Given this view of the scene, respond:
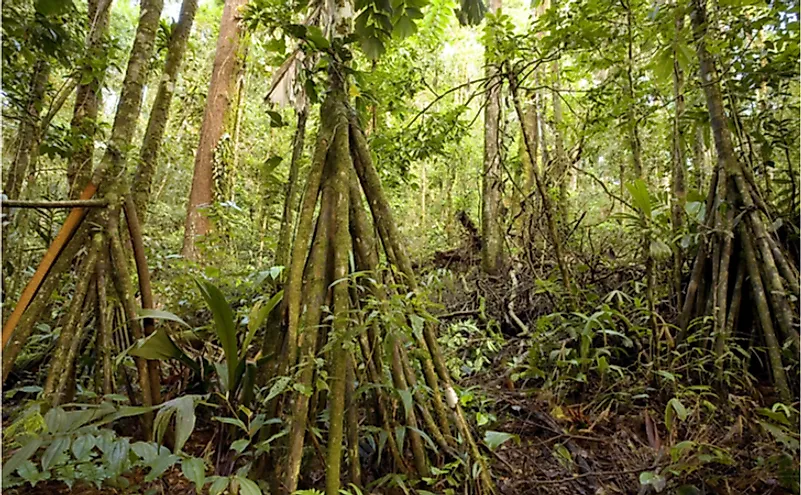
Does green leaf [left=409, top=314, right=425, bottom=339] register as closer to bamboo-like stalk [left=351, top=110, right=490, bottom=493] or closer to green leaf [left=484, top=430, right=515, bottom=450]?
bamboo-like stalk [left=351, top=110, right=490, bottom=493]

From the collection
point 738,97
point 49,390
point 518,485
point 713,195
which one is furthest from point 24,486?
point 738,97

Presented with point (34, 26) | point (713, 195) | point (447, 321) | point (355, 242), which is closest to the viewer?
point (355, 242)

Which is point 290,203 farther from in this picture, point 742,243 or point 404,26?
point 742,243

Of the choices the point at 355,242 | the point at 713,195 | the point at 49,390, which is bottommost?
the point at 49,390

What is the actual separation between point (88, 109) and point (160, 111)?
1691mm

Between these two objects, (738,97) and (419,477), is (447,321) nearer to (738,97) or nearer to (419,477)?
(419,477)

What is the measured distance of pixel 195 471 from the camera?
138 cm

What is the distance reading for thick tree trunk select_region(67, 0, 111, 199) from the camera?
3508 millimetres

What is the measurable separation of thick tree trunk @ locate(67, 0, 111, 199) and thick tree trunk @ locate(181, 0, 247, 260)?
3.53 feet

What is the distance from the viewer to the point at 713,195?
10.0 ft

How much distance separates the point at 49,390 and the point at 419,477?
5.16 feet

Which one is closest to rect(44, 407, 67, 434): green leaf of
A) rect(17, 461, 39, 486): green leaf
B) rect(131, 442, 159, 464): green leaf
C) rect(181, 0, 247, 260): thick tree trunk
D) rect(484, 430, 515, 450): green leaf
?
rect(17, 461, 39, 486): green leaf

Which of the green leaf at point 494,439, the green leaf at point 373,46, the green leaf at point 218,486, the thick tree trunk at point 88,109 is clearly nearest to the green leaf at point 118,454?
the green leaf at point 218,486

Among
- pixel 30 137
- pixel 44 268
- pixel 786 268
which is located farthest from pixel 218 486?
pixel 30 137
